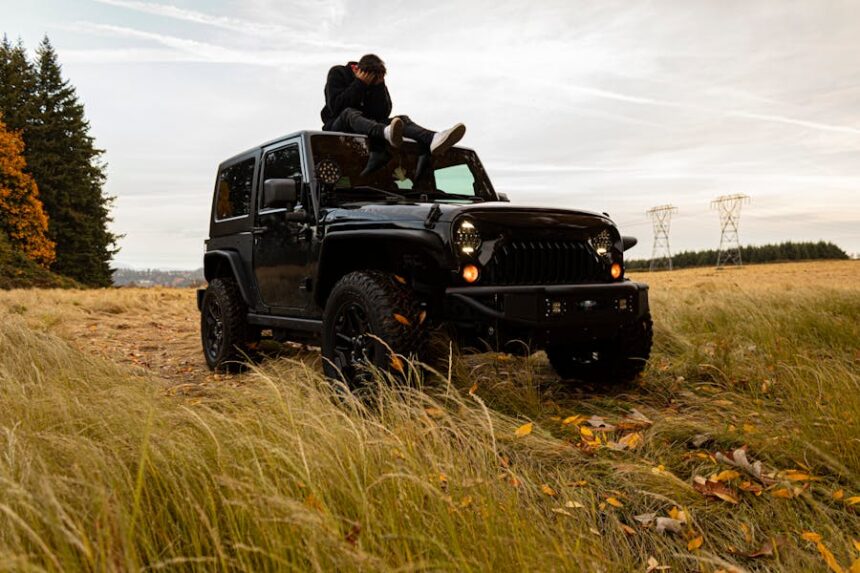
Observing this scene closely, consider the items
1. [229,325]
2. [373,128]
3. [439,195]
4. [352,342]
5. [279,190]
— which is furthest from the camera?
[229,325]

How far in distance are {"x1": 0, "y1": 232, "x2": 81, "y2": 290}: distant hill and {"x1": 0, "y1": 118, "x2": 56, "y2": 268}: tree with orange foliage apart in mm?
2341

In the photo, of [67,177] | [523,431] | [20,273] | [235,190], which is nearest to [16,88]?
[67,177]

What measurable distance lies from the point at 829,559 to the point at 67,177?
3865 cm

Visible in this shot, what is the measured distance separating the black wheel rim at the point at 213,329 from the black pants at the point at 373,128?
84.2 inches

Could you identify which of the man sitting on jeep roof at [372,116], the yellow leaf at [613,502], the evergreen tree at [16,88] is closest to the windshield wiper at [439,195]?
the man sitting on jeep roof at [372,116]

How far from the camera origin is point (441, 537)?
1.89 metres

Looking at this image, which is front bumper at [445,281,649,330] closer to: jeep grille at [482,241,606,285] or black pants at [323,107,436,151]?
jeep grille at [482,241,606,285]

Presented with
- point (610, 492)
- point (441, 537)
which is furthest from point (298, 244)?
point (441, 537)

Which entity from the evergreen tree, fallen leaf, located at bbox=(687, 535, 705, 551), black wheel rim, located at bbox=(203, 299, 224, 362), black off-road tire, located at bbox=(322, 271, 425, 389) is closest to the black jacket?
black off-road tire, located at bbox=(322, 271, 425, 389)

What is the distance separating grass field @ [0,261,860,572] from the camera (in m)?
1.76

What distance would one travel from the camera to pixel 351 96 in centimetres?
546

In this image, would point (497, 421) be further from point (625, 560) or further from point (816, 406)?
point (816, 406)

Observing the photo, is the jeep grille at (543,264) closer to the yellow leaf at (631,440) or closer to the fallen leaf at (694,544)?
the yellow leaf at (631,440)

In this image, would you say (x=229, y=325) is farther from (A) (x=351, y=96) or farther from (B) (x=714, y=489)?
(B) (x=714, y=489)
